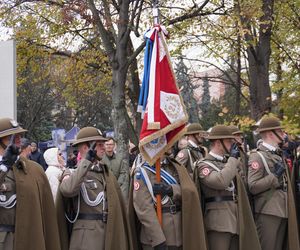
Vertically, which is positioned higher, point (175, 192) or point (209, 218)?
point (175, 192)

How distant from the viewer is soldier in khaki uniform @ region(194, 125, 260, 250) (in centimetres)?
633

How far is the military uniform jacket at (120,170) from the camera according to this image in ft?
33.6

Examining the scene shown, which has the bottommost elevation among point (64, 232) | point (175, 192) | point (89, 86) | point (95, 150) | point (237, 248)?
point (237, 248)

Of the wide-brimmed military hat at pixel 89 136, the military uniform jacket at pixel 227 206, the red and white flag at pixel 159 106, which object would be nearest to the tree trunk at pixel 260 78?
the military uniform jacket at pixel 227 206

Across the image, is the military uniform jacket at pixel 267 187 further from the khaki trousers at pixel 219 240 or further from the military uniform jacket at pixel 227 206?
the khaki trousers at pixel 219 240

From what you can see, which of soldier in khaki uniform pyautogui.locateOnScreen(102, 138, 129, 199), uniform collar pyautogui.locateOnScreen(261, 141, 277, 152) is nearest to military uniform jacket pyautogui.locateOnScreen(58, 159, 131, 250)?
uniform collar pyautogui.locateOnScreen(261, 141, 277, 152)

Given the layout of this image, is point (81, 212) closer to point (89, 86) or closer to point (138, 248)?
point (138, 248)

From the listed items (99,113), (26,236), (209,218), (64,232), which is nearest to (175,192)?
(209,218)

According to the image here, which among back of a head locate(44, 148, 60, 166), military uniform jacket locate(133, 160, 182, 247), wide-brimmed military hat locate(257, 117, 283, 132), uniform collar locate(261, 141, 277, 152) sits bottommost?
military uniform jacket locate(133, 160, 182, 247)

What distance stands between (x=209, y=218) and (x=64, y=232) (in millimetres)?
1806

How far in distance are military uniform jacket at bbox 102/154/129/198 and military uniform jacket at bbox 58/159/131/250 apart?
171 inches

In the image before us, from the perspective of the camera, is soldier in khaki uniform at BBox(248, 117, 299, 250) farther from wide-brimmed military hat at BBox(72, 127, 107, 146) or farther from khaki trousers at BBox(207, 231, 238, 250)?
wide-brimmed military hat at BBox(72, 127, 107, 146)

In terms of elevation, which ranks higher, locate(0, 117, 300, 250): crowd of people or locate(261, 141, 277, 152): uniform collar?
locate(261, 141, 277, 152): uniform collar

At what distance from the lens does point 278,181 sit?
7051 mm
